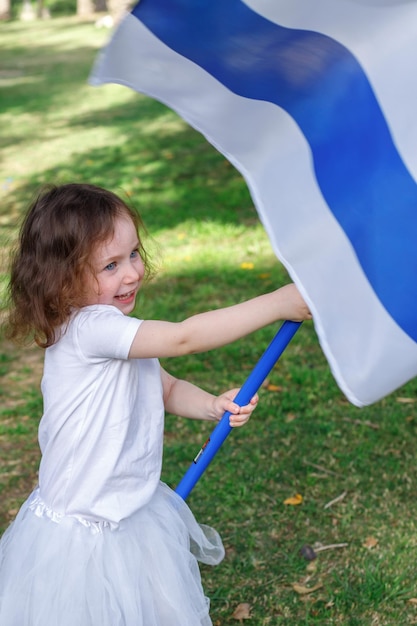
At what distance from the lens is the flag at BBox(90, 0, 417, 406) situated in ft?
6.68

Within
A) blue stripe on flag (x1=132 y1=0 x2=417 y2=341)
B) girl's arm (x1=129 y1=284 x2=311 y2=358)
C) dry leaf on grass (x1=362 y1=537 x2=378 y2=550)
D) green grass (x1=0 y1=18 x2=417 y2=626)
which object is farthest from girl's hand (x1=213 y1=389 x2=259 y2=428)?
dry leaf on grass (x1=362 y1=537 x2=378 y2=550)

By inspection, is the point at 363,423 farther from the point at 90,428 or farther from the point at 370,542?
the point at 90,428

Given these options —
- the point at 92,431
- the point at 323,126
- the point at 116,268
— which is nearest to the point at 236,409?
the point at 92,431

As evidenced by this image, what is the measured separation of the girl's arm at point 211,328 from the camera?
222cm

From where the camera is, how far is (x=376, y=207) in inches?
82.1

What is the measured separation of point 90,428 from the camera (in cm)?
241

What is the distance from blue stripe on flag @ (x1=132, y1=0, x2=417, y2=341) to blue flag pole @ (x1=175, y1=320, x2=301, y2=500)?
0.35 metres

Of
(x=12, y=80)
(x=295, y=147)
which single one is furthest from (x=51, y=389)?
(x=12, y=80)

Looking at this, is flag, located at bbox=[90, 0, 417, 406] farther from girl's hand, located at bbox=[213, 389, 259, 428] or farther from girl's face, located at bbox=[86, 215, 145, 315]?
girl's hand, located at bbox=[213, 389, 259, 428]

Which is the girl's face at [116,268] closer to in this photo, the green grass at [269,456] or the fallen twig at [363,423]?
the green grass at [269,456]

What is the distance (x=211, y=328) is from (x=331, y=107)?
1.93 ft

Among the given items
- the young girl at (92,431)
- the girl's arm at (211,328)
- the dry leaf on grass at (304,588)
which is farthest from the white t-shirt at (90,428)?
the dry leaf on grass at (304,588)

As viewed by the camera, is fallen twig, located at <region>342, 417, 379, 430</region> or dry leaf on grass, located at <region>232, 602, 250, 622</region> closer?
dry leaf on grass, located at <region>232, 602, 250, 622</region>

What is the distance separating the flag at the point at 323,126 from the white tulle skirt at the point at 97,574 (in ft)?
2.63
